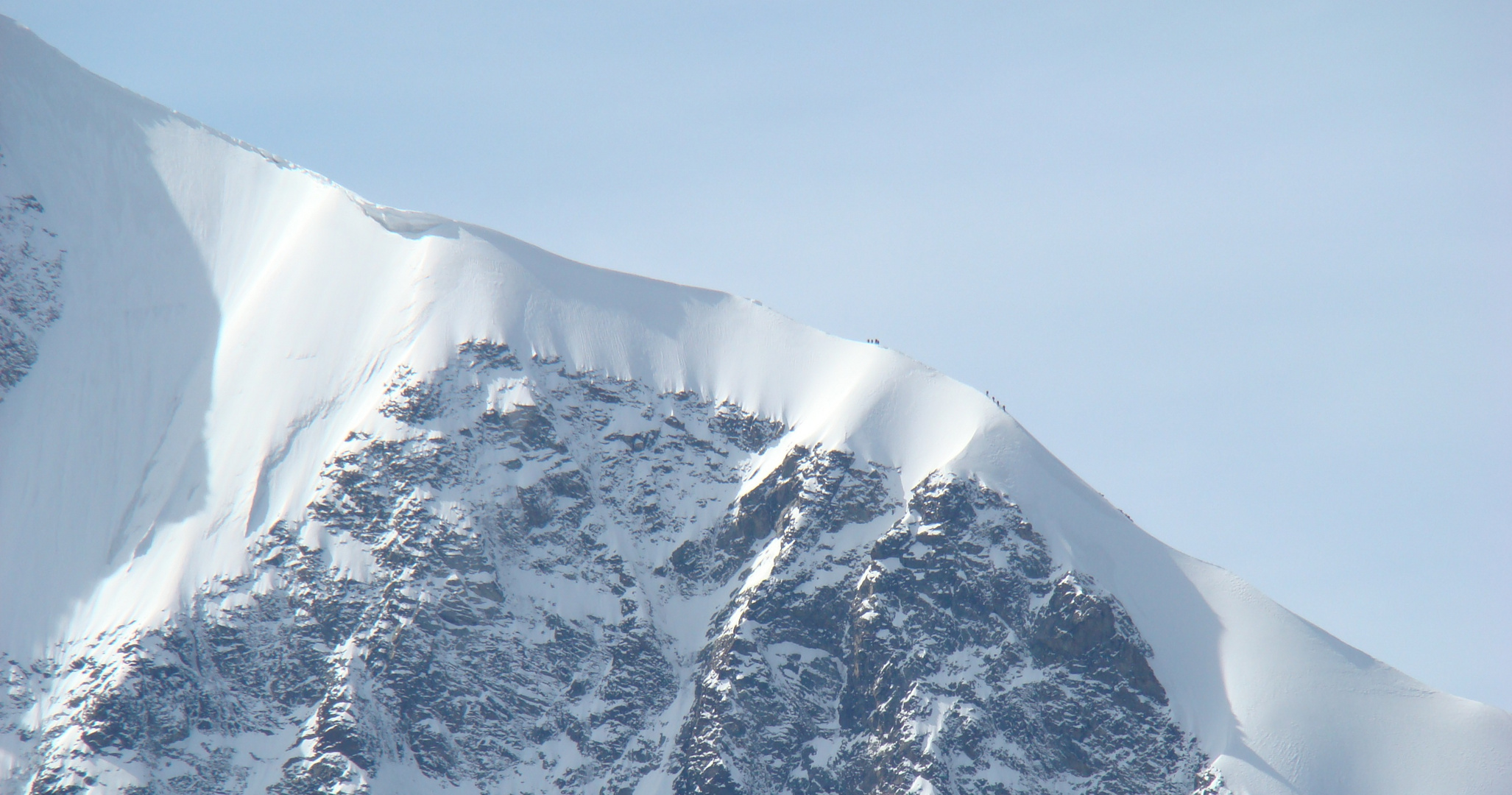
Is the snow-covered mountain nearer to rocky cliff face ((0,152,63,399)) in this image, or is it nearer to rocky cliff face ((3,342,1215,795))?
rocky cliff face ((3,342,1215,795))

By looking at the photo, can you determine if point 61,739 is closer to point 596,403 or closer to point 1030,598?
point 596,403

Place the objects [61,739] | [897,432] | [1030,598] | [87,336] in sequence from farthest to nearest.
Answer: [87,336] → [897,432] → [1030,598] → [61,739]

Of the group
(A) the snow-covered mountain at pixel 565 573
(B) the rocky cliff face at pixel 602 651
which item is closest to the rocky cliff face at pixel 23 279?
(A) the snow-covered mountain at pixel 565 573

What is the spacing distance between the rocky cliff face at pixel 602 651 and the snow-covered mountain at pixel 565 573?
0.30 meters

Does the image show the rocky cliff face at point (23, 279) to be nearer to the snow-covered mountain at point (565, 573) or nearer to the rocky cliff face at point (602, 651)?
the snow-covered mountain at point (565, 573)

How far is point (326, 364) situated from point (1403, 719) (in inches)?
4010

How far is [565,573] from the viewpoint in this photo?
146750 mm

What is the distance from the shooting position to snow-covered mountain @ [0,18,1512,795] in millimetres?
134500

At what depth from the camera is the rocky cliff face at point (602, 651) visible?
13300cm

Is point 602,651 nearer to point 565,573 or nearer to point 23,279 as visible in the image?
point 565,573

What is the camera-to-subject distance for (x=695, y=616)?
147m

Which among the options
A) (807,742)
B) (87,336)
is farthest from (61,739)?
(807,742)

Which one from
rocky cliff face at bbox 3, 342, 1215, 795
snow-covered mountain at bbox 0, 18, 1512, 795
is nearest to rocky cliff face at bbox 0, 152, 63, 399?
snow-covered mountain at bbox 0, 18, 1512, 795

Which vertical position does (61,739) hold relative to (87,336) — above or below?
below
